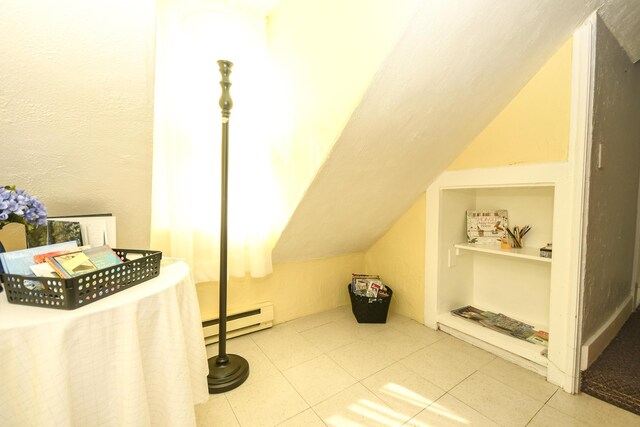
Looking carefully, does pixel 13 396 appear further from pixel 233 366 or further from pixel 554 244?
pixel 554 244

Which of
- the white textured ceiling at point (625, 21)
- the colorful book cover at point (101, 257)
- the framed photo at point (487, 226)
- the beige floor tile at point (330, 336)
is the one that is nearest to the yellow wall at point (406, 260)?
the framed photo at point (487, 226)

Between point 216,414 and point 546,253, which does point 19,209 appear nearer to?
point 216,414

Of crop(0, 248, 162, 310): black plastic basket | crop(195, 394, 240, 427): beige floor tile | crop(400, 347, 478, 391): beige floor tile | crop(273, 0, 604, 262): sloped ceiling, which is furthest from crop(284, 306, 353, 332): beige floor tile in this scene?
crop(0, 248, 162, 310): black plastic basket

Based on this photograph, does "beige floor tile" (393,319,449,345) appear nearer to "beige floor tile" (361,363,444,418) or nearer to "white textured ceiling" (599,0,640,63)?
"beige floor tile" (361,363,444,418)

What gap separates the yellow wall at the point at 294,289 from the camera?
6.21ft

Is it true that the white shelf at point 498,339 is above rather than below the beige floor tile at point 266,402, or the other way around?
above

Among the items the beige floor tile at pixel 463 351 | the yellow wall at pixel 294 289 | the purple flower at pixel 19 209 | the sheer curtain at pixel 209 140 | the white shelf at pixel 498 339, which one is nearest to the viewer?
the purple flower at pixel 19 209

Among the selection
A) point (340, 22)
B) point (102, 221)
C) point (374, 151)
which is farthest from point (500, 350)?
point (102, 221)

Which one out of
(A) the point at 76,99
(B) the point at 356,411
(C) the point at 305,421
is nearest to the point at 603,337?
(B) the point at 356,411

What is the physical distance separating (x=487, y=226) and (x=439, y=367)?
0.99 meters

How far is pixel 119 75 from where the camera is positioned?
102 cm

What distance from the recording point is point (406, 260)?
220 centimetres

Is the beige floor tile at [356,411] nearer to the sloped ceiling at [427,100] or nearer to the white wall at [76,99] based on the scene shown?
the sloped ceiling at [427,100]

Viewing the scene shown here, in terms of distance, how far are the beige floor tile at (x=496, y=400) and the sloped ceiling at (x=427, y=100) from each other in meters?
1.09
